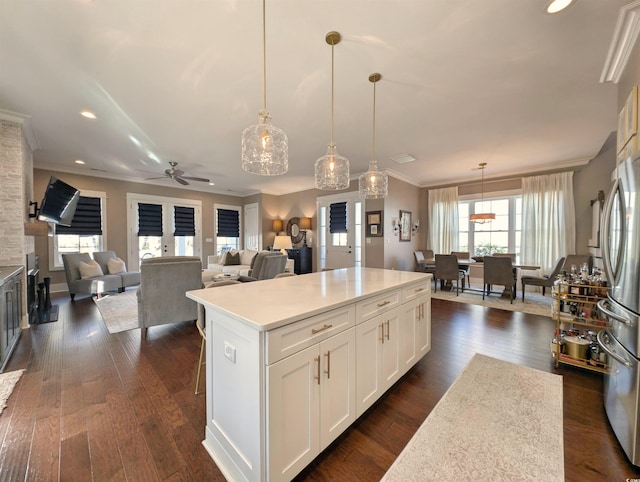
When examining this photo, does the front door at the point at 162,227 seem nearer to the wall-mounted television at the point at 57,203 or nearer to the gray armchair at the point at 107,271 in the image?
the gray armchair at the point at 107,271

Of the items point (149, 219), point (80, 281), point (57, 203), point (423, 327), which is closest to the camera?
point (423, 327)

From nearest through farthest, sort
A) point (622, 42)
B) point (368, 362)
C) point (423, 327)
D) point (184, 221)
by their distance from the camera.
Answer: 1. point (368, 362)
2. point (622, 42)
3. point (423, 327)
4. point (184, 221)

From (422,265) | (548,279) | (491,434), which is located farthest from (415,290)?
(422,265)

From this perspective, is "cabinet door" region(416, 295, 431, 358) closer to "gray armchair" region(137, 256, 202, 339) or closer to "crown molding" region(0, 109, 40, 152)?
"gray armchair" region(137, 256, 202, 339)

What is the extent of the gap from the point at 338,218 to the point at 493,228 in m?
3.88

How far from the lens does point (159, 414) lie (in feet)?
5.90

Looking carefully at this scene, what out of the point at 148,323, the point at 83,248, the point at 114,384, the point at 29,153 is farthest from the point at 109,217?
the point at 114,384

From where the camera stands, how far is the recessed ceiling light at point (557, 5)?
5.24 ft

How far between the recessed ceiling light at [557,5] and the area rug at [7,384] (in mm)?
4639

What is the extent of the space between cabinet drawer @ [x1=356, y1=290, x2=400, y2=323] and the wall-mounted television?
4.59 metres

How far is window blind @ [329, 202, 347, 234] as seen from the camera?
6.46 metres

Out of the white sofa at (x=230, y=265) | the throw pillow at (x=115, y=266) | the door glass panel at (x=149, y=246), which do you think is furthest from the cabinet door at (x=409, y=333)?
the door glass panel at (x=149, y=246)

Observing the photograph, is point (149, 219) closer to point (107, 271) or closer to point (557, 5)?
point (107, 271)

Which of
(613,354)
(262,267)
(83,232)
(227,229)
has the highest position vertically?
(227,229)
